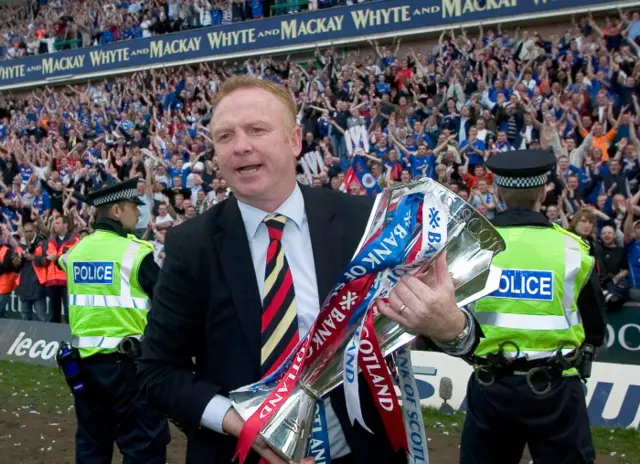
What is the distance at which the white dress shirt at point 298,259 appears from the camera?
7.57ft

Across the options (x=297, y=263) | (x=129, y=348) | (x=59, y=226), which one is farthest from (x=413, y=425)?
(x=59, y=226)

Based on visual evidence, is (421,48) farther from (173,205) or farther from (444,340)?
(444,340)

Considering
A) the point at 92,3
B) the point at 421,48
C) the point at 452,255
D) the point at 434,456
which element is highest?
the point at 92,3

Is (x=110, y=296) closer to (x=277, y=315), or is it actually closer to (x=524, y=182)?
(x=524, y=182)

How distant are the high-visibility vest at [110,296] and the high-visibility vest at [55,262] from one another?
7.96 meters

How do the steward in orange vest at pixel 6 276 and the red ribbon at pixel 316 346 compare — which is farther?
the steward in orange vest at pixel 6 276

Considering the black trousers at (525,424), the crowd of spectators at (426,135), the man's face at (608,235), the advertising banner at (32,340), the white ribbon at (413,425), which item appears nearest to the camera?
the white ribbon at (413,425)

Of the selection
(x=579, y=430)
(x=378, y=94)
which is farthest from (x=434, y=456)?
(x=378, y=94)

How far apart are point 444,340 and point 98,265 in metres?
3.33

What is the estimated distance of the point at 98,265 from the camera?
4879 millimetres

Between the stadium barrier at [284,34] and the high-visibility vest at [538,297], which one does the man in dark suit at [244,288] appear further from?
the stadium barrier at [284,34]

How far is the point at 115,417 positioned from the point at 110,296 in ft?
2.50

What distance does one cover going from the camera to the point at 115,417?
4828 mm

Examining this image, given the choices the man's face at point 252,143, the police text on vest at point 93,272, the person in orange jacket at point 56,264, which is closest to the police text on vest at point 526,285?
the man's face at point 252,143
